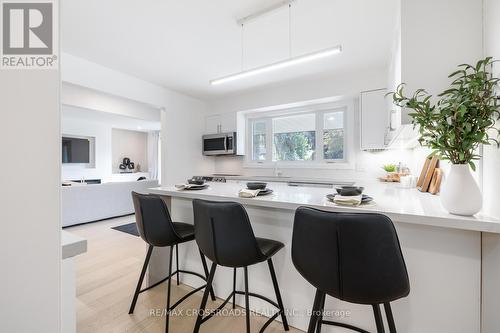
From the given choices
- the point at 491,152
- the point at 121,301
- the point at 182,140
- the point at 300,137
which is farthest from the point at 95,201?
the point at 491,152

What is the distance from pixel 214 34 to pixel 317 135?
245 cm

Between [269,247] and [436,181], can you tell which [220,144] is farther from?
[436,181]

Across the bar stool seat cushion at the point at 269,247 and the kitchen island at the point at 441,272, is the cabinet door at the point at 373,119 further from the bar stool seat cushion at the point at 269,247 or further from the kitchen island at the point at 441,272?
the bar stool seat cushion at the point at 269,247

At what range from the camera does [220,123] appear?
16.0 feet

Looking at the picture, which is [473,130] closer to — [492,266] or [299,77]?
[492,266]

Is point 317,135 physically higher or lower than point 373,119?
lower

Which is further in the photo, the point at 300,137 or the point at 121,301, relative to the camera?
the point at 300,137

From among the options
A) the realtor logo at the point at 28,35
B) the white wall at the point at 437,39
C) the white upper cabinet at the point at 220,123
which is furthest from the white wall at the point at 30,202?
the white upper cabinet at the point at 220,123

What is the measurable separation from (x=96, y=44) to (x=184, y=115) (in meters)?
2.06

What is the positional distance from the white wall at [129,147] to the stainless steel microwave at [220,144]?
4884 millimetres

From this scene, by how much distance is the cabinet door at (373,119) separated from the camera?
323 centimetres

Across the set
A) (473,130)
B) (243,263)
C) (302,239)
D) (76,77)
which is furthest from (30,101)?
(76,77)

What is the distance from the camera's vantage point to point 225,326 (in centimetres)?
175

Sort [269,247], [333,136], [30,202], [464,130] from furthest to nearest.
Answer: [333,136] → [269,247] → [464,130] → [30,202]
